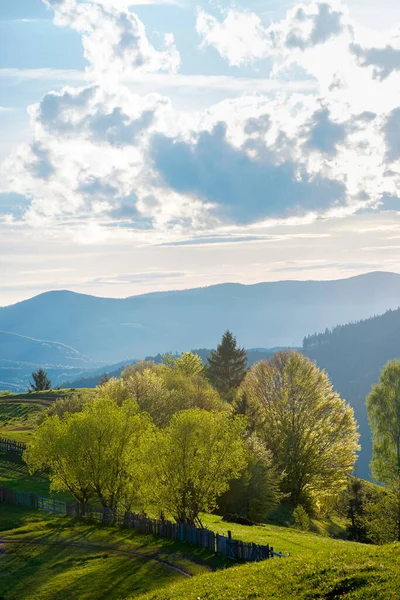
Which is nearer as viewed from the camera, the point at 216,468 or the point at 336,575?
the point at 336,575

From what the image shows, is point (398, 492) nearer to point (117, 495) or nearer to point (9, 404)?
point (117, 495)

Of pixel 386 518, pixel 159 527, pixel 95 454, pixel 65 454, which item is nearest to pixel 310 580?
pixel 159 527

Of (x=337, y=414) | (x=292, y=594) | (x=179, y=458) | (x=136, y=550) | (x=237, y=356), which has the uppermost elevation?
(x=237, y=356)

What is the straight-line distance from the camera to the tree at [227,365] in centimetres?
13038

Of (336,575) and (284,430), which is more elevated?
(284,430)

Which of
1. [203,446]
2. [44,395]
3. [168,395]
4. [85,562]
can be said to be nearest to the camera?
[85,562]

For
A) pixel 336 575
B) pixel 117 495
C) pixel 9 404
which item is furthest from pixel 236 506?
pixel 9 404

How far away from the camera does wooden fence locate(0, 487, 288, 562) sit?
4066cm

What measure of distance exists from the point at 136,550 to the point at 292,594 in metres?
25.2

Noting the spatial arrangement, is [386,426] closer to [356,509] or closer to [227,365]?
[356,509]

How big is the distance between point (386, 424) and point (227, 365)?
6229 cm

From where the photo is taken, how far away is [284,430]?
85312 millimetres

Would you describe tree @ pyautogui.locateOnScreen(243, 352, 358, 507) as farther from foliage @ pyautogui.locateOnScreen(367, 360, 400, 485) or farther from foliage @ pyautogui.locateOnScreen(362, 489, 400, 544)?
foliage @ pyautogui.locateOnScreen(362, 489, 400, 544)

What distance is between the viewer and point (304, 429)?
8506 centimetres
